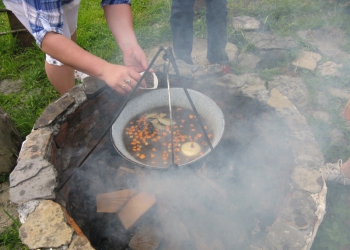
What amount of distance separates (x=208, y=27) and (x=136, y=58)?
2055mm

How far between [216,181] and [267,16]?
3.74 m

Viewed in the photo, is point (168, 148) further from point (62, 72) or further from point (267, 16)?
point (267, 16)

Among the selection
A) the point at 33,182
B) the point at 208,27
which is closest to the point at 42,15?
the point at 33,182

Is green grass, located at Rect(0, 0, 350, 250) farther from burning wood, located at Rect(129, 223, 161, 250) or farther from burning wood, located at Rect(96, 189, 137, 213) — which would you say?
burning wood, located at Rect(129, 223, 161, 250)

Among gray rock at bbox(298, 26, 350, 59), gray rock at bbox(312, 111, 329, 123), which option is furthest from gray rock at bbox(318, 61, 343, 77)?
gray rock at bbox(312, 111, 329, 123)

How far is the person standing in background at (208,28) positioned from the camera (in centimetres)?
383

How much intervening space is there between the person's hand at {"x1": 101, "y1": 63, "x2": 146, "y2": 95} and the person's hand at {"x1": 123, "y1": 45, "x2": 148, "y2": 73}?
400 mm

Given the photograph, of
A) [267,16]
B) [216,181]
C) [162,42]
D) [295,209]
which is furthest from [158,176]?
[267,16]

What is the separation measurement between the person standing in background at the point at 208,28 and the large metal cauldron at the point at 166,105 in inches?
56.7

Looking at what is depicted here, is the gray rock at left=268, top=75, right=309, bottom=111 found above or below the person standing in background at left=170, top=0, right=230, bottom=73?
below

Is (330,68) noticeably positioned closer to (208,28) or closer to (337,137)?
(337,137)

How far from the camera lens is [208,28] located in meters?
4.00

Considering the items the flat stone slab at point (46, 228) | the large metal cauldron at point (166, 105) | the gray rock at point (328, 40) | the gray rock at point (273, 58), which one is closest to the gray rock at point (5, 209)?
the flat stone slab at point (46, 228)

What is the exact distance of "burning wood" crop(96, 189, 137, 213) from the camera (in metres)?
2.16
